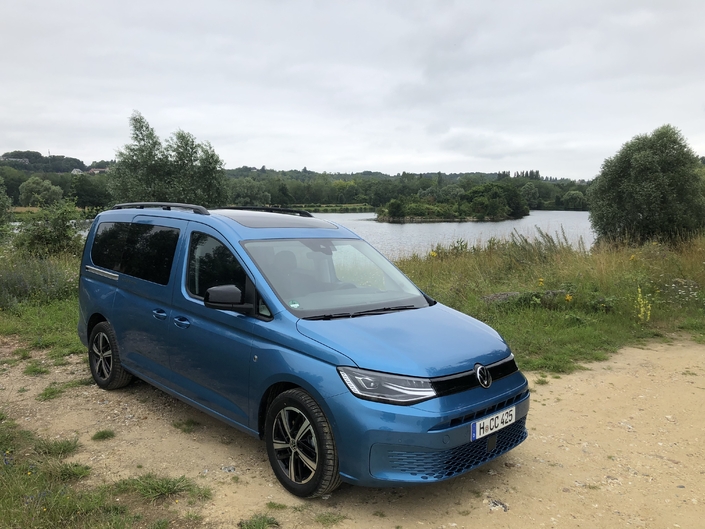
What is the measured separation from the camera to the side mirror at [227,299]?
3.46 metres

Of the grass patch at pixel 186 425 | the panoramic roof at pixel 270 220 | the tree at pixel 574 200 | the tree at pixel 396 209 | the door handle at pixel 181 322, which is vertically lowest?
the grass patch at pixel 186 425

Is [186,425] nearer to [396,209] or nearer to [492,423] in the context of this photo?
[492,423]

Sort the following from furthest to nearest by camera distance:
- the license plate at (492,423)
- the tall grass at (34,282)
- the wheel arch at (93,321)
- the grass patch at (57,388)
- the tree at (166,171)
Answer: the tree at (166,171) → the tall grass at (34,282) → the wheel arch at (93,321) → the grass patch at (57,388) → the license plate at (492,423)

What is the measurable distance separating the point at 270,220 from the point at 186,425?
1.96 meters

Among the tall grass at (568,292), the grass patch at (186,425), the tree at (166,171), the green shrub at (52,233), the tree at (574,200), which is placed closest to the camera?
the grass patch at (186,425)

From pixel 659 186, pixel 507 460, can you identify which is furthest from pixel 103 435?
pixel 659 186

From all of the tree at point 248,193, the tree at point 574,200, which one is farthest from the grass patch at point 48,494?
the tree at point 248,193

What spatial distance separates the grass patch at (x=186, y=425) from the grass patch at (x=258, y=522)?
5.17 ft

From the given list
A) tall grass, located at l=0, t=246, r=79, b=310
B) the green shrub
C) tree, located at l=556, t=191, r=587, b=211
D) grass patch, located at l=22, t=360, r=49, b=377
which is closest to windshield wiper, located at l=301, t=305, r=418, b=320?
grass patch, located at l=22, t=360, r=49, b=377

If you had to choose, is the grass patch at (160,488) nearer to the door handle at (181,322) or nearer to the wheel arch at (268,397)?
the wheel arch at (268,397)

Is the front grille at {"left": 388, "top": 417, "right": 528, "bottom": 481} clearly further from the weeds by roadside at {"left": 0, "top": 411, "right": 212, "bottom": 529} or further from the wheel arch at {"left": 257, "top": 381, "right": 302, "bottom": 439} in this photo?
the weeds by roadside at {"left": 0, "top": 411, "right": 212, "bottom": 529}

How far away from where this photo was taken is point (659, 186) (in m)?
29.6

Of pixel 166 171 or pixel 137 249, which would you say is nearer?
pixel 137 249

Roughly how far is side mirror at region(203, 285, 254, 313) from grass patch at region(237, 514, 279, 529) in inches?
51.6
